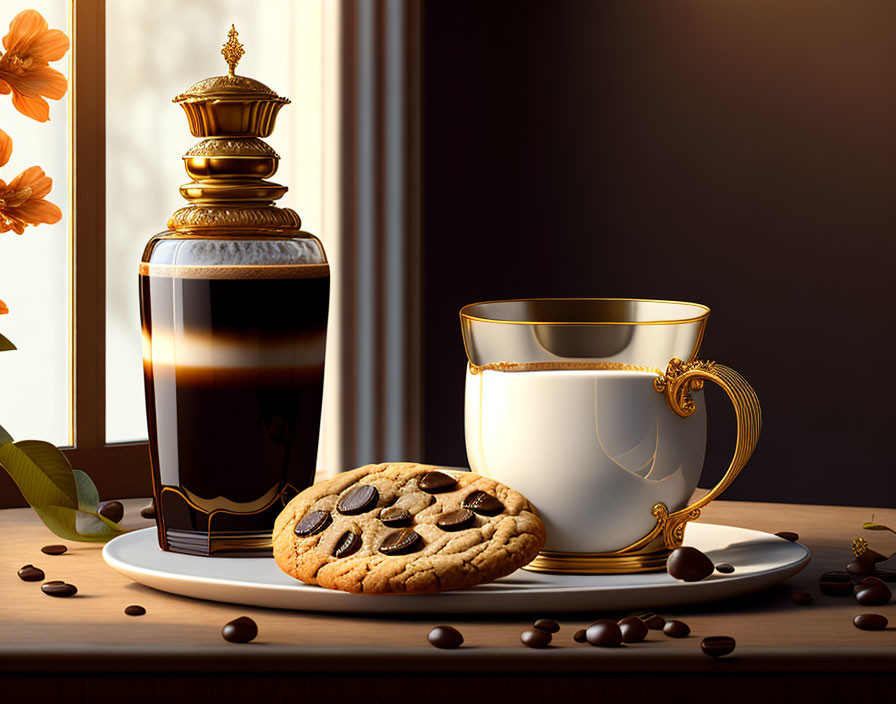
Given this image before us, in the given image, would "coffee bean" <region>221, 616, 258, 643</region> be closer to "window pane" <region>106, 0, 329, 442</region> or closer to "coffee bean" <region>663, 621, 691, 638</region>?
"coffee bean" <region>663, 621, 691, 638</region>

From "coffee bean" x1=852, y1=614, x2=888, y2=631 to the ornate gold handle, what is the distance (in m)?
0.11

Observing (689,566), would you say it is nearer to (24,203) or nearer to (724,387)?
(724,387)

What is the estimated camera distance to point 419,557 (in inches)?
25.7

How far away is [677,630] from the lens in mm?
617

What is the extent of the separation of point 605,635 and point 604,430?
15 centimetres

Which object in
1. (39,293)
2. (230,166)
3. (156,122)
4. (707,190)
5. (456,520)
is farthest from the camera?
(707,190)

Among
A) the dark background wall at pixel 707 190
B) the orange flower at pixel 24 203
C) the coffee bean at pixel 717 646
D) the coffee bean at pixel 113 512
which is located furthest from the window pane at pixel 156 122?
the coffee bean at pixel 717 646

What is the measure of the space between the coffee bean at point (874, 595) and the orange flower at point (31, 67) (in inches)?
25.4

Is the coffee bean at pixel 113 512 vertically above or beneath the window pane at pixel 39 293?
beneath

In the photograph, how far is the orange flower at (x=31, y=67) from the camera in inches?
31.1

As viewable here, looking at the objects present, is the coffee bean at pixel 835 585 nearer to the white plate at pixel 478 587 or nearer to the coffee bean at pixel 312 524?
the white plate at pixel 478 587

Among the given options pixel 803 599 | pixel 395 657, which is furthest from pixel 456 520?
pixel 803 599

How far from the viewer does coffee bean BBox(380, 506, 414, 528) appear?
2.27 ft

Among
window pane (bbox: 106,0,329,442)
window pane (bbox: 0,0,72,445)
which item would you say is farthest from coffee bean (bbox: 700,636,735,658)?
window pane (bbox: 106,0,329,442)
